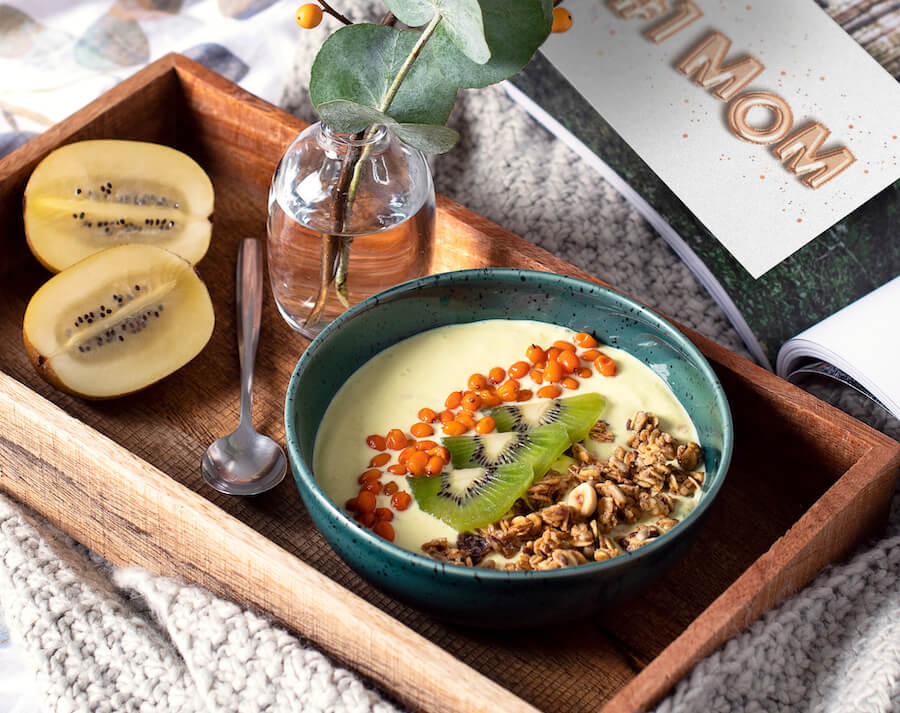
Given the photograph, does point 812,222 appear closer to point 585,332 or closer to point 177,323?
point 585,332

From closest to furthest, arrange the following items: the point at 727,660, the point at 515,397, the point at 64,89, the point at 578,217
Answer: the point at 727,660 < the point at 515,397 < the point at 578,217 < the point at 64,89

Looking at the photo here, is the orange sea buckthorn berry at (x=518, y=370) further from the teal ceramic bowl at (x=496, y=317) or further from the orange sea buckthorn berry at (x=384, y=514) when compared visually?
the orange sea buckthorn berry at (x=384, y=514)

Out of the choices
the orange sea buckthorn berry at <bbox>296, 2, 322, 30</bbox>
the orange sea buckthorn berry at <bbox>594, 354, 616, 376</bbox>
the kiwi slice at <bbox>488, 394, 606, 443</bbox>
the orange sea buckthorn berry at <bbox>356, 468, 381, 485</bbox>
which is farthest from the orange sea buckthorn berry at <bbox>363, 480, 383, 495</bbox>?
the orange sea buckthorn berry at <bbox>296, 2, 322, 30</bbox>

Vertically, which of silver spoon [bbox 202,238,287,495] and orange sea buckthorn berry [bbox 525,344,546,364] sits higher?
orange sea buckthorn berry [bbox 525,344,546,364]

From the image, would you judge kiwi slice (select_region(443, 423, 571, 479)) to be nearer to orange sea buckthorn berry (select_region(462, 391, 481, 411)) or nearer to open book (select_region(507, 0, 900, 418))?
orange sea buckthorn berry (select_region(462, 391, 481, 411))

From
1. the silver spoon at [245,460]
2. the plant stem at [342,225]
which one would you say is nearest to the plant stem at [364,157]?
the plant stem at [342,225]

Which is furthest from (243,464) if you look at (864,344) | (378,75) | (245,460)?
(864,344)

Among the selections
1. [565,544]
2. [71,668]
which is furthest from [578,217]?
[71,668]
